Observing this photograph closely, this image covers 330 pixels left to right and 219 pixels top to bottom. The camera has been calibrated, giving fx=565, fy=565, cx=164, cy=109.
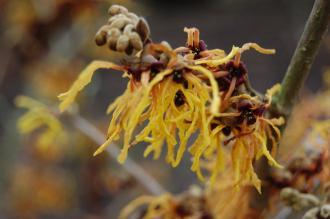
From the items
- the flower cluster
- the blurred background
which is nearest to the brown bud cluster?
the flower cluster

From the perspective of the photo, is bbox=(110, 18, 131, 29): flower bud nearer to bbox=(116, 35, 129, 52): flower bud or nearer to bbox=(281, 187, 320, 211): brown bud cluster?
bbox=(116, 35, 129, 52): flower bud

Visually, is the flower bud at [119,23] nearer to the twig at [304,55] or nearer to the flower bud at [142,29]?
the flower bud at [142,29]

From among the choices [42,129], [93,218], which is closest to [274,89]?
[93,218]

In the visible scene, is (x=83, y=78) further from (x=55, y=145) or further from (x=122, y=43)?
(x=55, y=145)

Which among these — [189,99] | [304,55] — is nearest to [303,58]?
[304,55]

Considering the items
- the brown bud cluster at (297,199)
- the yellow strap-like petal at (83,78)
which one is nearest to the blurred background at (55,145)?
the brown bud cluster at (297,199)

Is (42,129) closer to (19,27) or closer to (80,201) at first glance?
(80,201)
